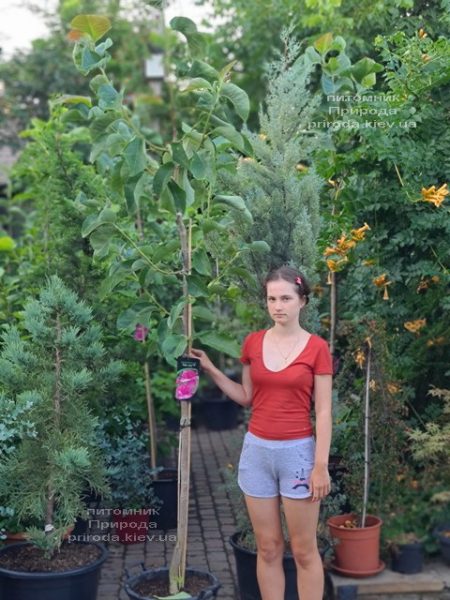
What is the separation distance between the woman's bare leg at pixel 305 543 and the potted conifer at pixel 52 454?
39.8 inches

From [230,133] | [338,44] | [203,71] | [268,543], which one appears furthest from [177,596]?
[338,44]

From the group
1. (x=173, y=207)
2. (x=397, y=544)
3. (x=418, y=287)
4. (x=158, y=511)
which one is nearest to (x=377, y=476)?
(x=397, y=544)

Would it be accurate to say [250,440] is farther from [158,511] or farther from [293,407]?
[158,511]

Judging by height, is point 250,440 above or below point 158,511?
above

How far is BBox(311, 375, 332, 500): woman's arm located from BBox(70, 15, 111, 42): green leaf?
189 cm

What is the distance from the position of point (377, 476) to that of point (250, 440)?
127 centimetres

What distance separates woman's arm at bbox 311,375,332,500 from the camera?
4.00m

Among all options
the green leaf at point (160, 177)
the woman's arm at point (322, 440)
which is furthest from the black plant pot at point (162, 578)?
the green leaf at point (160, 177)

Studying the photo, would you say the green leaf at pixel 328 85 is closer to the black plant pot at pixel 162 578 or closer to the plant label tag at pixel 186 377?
the plant label tag at pixel 186 377

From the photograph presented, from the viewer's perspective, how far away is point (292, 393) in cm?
408

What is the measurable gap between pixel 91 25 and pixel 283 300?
5.08 ft

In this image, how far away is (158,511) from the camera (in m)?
6.03

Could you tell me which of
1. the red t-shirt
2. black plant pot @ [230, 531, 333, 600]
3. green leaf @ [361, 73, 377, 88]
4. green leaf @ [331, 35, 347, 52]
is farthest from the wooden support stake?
green leaf @ [331, 35, 347, 52]

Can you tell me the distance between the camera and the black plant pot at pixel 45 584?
4.28 m
